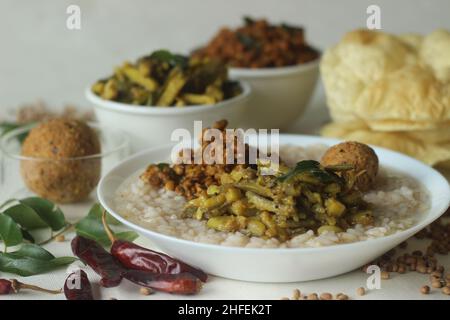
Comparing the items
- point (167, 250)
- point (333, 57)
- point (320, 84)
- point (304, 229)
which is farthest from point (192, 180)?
point (320, 84)

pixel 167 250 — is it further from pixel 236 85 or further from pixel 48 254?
pixel 236 85

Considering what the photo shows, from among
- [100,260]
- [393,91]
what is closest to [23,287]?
[100,260]

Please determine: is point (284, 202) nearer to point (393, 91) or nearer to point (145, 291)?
point (145, 291)

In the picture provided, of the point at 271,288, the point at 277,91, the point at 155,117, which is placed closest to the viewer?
the point at 271,288

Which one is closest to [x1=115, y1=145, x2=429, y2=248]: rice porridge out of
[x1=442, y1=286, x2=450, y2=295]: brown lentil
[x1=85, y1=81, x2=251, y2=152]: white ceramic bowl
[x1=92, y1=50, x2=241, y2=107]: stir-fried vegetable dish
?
[x1=442, y1=286, x2=450, y2=295]: brown lentil

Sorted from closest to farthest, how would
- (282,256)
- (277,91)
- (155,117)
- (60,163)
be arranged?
(282,256), (60,163), (155,117), (277,91)

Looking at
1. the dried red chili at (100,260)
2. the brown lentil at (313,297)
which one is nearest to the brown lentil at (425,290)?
the brown lentil at (313,297)

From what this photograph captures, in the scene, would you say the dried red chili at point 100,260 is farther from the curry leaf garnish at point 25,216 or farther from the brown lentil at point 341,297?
the brown lentil at point 341,297
